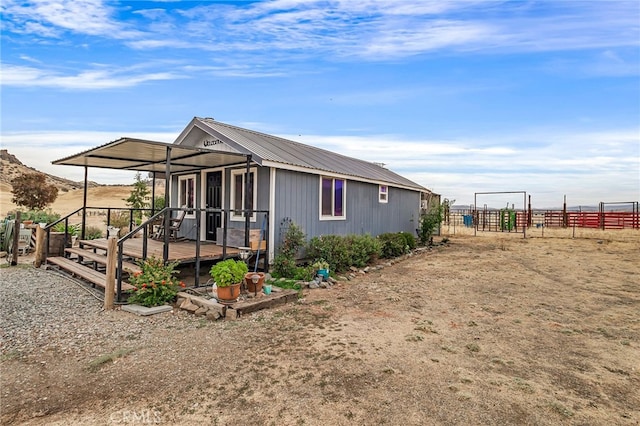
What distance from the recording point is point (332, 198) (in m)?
10.2

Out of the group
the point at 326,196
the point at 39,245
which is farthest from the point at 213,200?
the point at 39,245

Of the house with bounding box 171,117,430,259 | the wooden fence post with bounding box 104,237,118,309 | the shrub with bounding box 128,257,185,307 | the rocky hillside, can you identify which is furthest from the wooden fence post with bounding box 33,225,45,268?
the rocky hillside

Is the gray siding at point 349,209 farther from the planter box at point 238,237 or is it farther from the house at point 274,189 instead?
the planter box at point 238,237

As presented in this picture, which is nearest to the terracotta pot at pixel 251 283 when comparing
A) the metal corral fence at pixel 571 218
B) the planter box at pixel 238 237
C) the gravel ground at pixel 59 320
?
the gravel ground at pixel 59 320

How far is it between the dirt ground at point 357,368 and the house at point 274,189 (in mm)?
2889

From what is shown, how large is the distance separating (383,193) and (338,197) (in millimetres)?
3369

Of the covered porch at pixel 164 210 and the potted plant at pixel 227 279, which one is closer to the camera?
the potted plant at pixel 227 279

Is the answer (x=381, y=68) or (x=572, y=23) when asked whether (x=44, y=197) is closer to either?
(x=381, y=68)

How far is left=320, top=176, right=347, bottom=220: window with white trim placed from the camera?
9820 mm

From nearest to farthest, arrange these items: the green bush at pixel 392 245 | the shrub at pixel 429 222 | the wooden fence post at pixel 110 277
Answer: the wooden fence post at pixel 110 277
the green bush at pixel 392 245
the shrub at pixel 429 222

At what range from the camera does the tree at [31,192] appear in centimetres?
2325

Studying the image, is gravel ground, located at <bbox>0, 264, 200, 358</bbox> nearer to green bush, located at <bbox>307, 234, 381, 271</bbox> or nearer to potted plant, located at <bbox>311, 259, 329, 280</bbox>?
potted plant, located at <bbox>311, 259, 329, 280</bbox>

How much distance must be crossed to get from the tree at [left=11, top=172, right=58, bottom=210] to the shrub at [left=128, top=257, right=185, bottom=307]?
79.6ft

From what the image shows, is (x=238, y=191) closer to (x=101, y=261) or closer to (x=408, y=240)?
(x=101, y=261)
